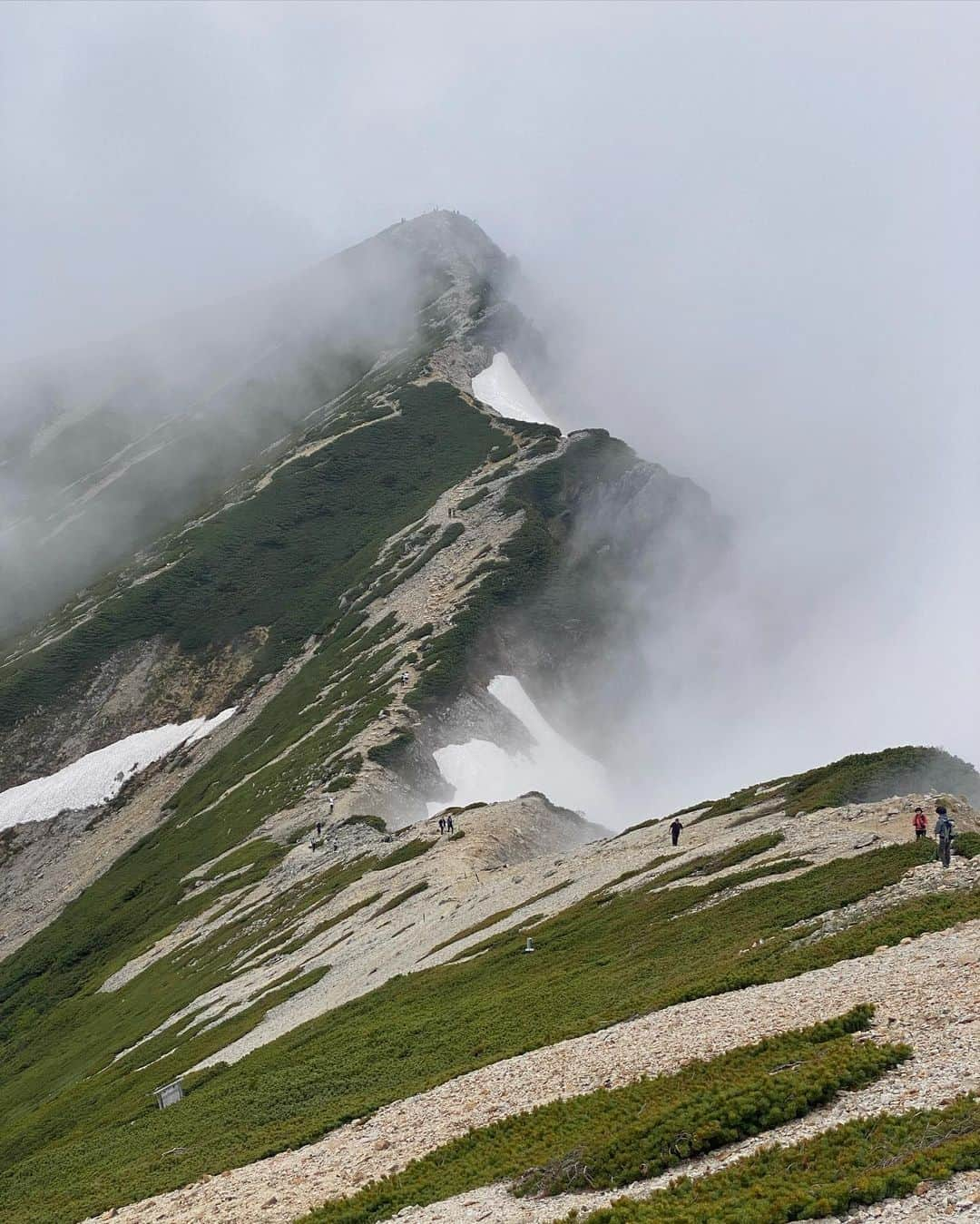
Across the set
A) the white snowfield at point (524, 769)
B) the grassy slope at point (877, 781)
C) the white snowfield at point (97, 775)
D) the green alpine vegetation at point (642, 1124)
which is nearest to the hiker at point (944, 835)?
the green alpine vegetation at point (642, 1124)

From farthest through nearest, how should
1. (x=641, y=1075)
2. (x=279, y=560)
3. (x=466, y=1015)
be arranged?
(x=279, y=560) < (x=466, y=1015) < (x=641, y=1075)

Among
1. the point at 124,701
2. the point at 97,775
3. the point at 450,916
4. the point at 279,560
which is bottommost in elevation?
the point at 450,916

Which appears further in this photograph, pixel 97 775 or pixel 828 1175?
pixel 97 775

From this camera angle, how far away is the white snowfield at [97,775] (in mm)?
132500

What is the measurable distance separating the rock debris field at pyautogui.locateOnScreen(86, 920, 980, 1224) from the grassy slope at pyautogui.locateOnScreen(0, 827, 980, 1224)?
1235 millimetres

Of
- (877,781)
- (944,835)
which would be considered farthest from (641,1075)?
(877,781)

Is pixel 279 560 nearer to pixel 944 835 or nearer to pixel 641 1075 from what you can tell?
pixel 944 835

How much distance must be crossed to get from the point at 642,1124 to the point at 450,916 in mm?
38610

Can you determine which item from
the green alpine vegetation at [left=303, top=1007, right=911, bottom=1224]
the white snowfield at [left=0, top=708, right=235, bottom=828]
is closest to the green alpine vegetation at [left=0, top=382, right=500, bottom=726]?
the white snowfield at [left=0, top=708, right=235, bottom=828]

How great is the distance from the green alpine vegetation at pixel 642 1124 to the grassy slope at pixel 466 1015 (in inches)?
214

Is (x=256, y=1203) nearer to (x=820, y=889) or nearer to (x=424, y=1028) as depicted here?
(x=424, y=1028)

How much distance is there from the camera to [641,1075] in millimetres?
22844

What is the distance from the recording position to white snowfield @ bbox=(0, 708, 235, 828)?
13250cm

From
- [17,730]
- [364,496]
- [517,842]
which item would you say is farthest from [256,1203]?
[364,496]
